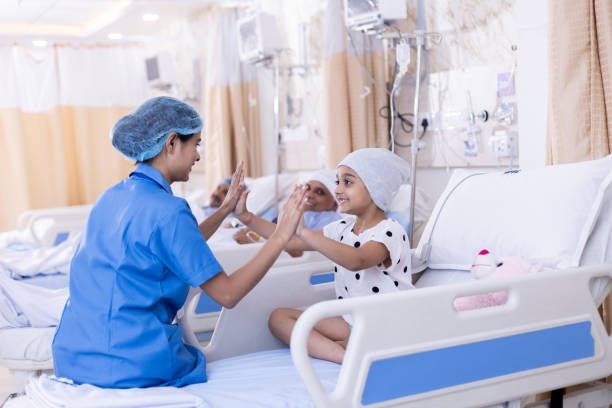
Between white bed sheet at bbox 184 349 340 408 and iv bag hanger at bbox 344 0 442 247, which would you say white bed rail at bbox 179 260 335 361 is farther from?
iv bag hanger at bbox 344 0 442 247

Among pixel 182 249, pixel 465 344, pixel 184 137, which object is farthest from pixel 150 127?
pixel 465 344

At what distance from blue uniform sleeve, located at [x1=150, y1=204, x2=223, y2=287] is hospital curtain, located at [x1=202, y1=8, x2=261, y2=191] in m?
3.41

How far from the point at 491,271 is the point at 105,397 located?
102 cm

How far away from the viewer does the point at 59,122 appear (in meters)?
5.75

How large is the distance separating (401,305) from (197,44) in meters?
4.82

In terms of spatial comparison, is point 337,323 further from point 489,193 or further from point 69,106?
point 69,106

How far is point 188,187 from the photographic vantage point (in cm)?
598

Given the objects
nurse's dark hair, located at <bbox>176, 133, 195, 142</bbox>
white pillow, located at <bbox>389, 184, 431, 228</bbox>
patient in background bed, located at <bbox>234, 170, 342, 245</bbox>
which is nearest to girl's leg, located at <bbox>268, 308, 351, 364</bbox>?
nurse's dark hair, located at <bbox>176, 133, 195, 142</bbox>

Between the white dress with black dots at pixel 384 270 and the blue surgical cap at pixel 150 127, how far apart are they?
0.62m

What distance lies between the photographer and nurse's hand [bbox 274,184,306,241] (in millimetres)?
1433

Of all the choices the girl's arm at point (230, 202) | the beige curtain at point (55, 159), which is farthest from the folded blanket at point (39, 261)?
the beige curtain at point (55, 159)

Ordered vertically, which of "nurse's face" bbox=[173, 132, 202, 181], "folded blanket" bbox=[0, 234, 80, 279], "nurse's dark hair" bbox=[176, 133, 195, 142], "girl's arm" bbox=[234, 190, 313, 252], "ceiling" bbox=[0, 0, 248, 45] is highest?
"ceiling" bbox=[0, 0, 248, 45]

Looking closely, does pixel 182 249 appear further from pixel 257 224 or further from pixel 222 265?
pixel 222 265

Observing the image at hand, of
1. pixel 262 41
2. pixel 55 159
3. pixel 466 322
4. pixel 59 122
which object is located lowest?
pixel 466 322
